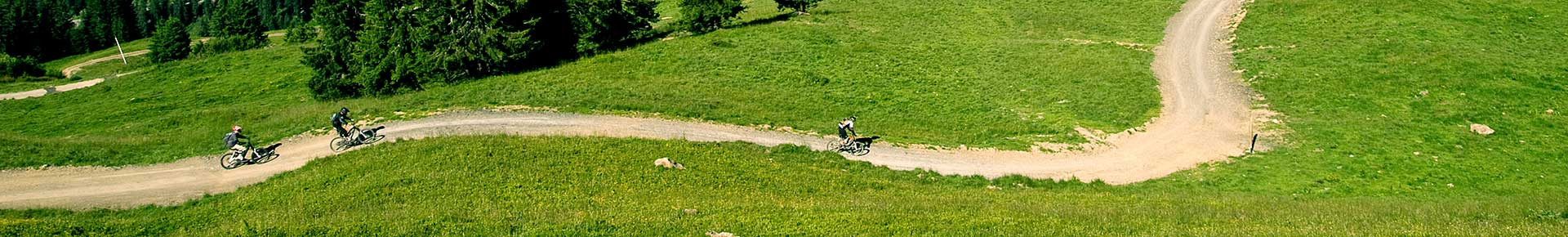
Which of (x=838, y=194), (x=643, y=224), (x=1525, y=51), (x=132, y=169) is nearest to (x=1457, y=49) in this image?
(x=1525, y=51)

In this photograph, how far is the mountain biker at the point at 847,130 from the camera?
34.3 m

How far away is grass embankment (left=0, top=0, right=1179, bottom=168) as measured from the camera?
130 feet

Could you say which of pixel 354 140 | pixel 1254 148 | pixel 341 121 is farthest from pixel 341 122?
pixel 1254 148

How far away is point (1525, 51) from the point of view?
49.2 metres

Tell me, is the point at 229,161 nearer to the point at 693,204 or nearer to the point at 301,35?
the point at 693,204

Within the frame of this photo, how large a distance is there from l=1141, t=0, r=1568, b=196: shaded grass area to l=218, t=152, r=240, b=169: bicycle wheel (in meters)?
33.8

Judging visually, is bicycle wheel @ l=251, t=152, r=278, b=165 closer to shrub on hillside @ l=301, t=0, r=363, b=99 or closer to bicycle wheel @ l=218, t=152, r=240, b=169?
bicycle wheel @ l=218, t=152, r=240, b=169

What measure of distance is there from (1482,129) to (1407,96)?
5.75 metres

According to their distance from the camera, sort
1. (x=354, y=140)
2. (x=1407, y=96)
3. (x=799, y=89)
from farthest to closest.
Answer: (x=799, y=89) < (x=1407, y=96) < (x=354, y=140)

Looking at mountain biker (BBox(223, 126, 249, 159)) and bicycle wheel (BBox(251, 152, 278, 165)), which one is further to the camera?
bicycle wheel (BBox(251, 152, 278, 165))

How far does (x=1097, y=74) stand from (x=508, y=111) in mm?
32299

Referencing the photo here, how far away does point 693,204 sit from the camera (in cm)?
2461

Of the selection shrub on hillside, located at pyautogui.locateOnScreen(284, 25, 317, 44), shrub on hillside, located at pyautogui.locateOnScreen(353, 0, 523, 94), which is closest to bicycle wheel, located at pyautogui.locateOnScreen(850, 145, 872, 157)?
shrub on hillside, located at pyautogui.locateOnScreen(353, 0, 523, 94)

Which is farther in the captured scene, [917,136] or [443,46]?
[443,46]
